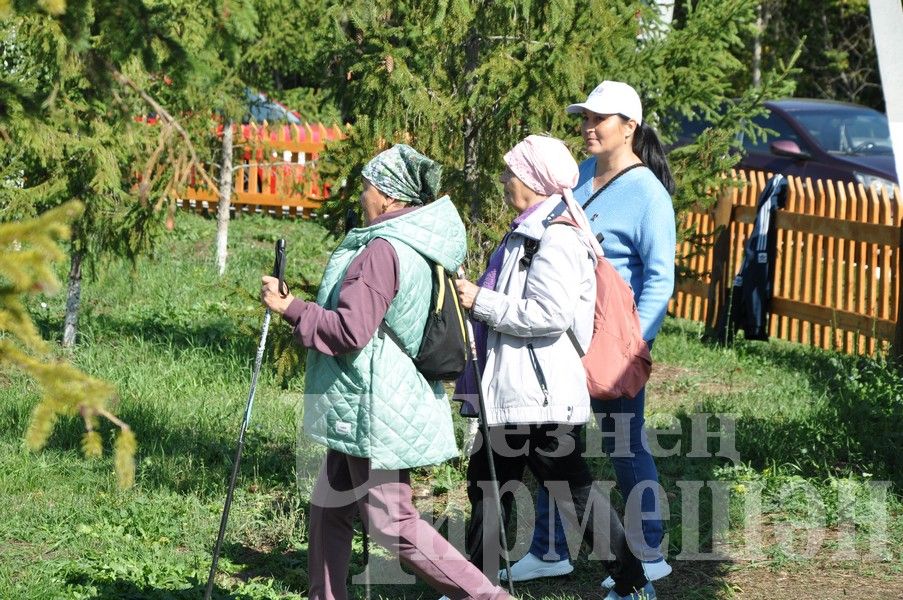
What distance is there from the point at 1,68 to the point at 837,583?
5013 mm

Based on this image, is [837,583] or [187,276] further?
[187,276]

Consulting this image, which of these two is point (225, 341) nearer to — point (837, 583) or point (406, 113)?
point (406, 113)

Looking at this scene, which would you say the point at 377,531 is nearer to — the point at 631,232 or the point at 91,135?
the point at 631,232

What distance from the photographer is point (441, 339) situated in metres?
3.82

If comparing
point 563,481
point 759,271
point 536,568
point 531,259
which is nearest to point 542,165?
point 531,259

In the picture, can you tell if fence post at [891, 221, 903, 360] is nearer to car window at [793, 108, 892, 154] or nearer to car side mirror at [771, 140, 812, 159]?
car side mirror at [771, 140, 812, 159]

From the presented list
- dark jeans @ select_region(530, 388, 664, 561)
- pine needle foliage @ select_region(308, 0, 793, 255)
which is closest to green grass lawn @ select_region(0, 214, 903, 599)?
dark jeans @ select_region(530, 388, 664, 561)

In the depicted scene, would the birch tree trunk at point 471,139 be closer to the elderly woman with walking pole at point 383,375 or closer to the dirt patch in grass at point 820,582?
the elderly woman with walking pole at point 383,375

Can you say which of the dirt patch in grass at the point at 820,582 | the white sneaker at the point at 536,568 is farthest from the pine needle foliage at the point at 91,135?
the dirt patch in grass at the point at 820,582

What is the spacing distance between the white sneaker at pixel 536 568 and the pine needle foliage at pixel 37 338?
2.44 metres

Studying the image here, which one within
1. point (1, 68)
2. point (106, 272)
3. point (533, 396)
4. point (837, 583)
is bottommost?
point (837, 583)

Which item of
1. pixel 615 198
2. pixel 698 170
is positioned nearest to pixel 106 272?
pixel 698 170

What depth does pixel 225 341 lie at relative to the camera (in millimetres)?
8172

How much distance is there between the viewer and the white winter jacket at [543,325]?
13.1 ft
